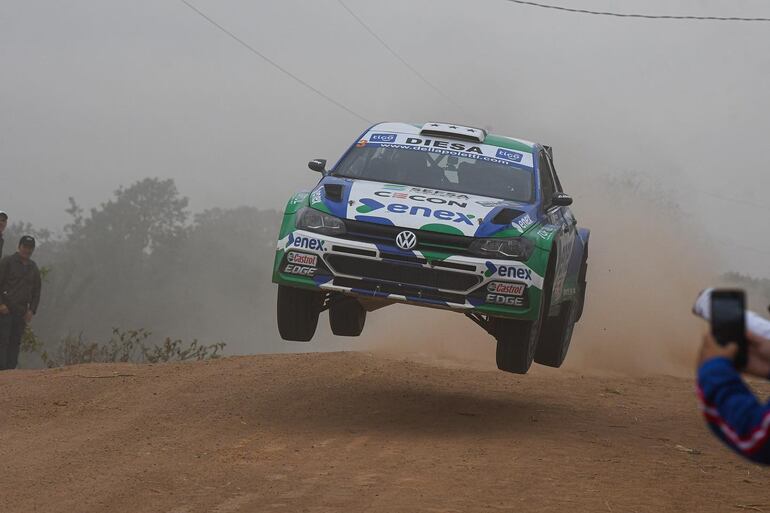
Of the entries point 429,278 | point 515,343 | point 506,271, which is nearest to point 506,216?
point 506,271

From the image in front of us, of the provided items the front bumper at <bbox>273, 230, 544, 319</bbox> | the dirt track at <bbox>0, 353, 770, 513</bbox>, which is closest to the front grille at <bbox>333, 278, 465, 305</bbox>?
the front bumper at <bbox>273, 230, 544, 319</bbox>

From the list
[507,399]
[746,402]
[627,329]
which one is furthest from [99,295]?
[746,402]

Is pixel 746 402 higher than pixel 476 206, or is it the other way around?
pixel 476 206

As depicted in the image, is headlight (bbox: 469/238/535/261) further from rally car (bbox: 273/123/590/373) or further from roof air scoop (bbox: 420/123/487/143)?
roof air scoop (bbox: 420/123/487/143)

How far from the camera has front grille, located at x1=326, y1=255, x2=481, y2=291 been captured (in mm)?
8555

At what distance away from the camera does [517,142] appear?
35.5ft

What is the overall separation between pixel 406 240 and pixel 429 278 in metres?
0.31

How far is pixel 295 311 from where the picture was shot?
925cm

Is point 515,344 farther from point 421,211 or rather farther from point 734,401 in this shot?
point 734,401

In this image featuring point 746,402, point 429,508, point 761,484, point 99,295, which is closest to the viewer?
point 746,402

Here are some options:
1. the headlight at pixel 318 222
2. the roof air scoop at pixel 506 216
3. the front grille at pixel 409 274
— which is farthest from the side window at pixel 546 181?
the headlight at pixel 318 222

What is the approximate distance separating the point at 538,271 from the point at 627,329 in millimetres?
9043

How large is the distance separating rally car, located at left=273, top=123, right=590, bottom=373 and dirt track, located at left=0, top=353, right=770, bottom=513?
87 centimetres

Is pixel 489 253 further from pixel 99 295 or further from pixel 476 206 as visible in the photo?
pixel 99 295
